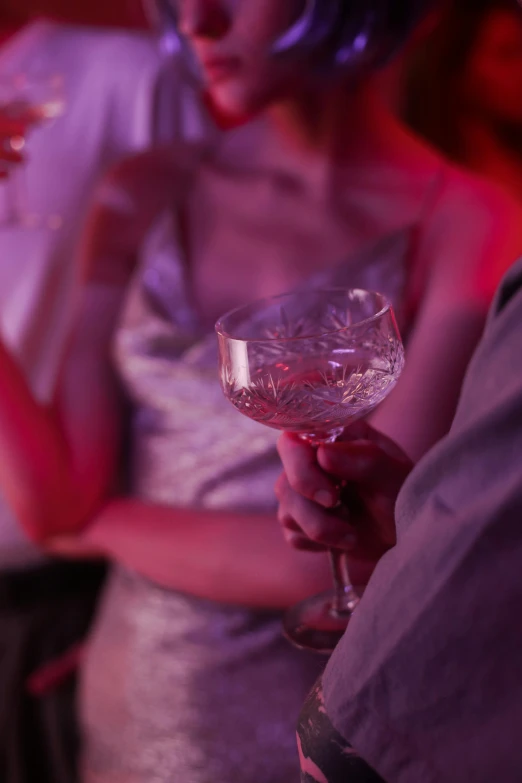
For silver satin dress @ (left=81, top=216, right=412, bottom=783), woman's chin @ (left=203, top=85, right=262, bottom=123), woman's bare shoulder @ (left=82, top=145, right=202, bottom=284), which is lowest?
silver satin dress @ (left=81, top=216, right=412, bottom=783)

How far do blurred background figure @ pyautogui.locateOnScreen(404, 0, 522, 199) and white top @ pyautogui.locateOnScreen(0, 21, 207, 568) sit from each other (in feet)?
1.98

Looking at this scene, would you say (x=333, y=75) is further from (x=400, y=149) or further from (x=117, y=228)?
(x=117, y=228)

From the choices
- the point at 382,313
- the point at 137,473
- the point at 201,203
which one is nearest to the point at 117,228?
the point at 201,203

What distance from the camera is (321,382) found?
549 mm

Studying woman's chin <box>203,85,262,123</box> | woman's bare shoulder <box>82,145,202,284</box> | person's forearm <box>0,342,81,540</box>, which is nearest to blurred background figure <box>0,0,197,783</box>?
woman's bare shoulder <box>82,145,202,284</box>

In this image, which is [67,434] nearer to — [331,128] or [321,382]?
[331,128]

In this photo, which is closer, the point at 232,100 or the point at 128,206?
the point at 232,100

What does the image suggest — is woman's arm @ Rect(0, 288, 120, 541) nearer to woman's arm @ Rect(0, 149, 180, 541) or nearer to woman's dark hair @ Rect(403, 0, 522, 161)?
woman's arm @ Rect(0, 149, 180, 541)

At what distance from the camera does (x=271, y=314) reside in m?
0.63

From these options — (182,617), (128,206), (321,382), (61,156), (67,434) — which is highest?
(321,382)

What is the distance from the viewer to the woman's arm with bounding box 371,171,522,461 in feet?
2.23

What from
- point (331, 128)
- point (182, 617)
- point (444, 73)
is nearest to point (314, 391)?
point (182, 617)

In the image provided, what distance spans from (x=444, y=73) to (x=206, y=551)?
95 cm

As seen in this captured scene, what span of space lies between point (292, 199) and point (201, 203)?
16 centimetres
